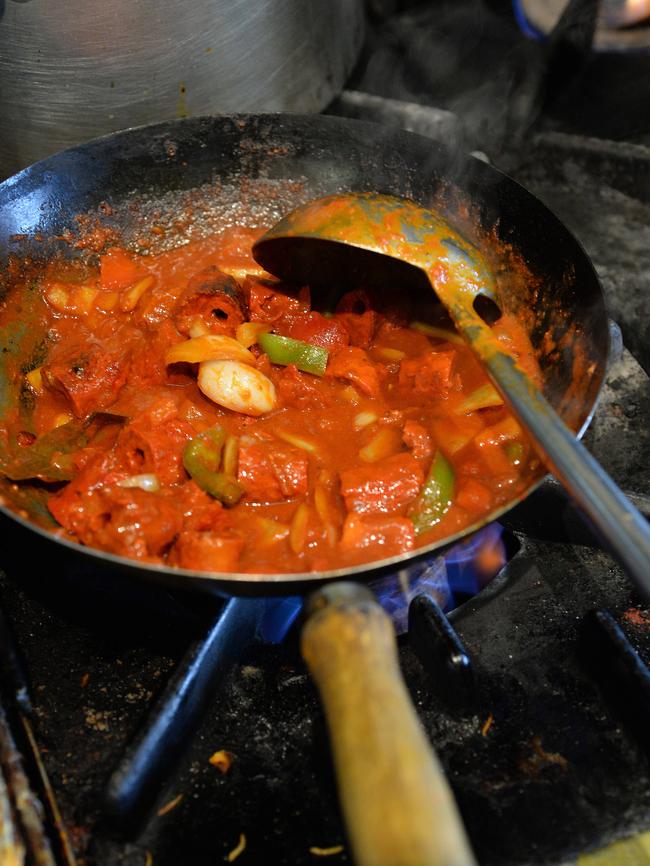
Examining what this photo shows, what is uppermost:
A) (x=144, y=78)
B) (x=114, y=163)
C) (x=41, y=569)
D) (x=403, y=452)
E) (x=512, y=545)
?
(x=144, y=78)

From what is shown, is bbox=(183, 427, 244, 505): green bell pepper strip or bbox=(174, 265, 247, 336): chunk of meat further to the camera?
bbox=(174, 265, 247, 336): chunk of meat

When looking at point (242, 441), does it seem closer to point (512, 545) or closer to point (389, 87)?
point (512, 545)

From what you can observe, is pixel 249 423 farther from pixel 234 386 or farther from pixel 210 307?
pixel 210 307

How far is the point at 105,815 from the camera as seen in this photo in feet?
5.01

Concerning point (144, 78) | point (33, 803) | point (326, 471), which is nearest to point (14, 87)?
point (144, 78)

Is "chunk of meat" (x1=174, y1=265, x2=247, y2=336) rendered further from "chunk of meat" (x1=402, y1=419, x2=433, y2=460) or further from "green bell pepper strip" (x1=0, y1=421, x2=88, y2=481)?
"chunk of meat" (x1=402, y1=419, x2=433, y2=460)

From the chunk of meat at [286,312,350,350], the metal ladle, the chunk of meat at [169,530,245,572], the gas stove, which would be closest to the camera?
the metal ladle

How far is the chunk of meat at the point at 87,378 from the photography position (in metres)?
2.23

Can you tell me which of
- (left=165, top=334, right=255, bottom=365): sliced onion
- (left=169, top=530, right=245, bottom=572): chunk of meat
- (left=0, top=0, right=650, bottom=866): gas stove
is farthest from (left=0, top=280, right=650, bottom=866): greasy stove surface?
(left=165, top=334, right=255, bottom=365): sliced onion

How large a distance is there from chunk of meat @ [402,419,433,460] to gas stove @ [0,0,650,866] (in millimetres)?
367

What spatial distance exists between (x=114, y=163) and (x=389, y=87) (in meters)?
1.99

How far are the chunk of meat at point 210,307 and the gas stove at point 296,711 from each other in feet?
3.04

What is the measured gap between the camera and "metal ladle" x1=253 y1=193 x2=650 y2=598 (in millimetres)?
1404

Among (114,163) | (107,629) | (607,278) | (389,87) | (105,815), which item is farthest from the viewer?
(389,87)
